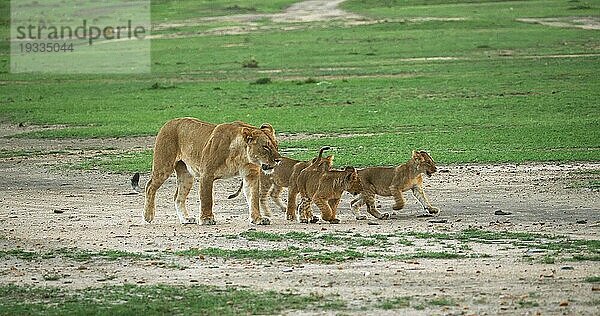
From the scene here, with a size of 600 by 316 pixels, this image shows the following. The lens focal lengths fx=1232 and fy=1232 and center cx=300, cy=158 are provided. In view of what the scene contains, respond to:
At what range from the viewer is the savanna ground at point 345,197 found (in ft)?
32.2

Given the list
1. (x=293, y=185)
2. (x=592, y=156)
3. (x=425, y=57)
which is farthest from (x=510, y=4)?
(x=293, y=185)

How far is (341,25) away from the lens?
63.4 m

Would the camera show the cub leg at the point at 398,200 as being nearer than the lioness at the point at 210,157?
No

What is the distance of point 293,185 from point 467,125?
35.0 ft

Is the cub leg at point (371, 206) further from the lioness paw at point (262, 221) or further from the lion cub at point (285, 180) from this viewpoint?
the lioness paw at point (262, 221)

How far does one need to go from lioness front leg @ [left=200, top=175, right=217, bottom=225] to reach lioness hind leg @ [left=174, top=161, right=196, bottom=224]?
441 mm

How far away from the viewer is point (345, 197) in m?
16.9

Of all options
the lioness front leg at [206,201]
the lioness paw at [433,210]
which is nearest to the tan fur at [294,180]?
the lioness front leg at [206,201]

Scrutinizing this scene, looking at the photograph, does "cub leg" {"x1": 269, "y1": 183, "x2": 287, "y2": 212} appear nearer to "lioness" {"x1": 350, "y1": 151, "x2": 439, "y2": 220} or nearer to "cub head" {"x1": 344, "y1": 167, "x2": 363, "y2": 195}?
"lioness" {"x1": 350, "y1": 151, "x2": 439, "y2": 220}

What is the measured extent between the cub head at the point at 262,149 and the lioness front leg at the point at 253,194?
178mm

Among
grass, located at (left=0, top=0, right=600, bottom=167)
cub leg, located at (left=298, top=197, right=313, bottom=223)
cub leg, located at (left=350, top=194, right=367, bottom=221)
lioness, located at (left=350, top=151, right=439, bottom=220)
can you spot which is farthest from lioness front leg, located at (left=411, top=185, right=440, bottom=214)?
grass, located at (left=0, top=0, right=600, bottom=167)

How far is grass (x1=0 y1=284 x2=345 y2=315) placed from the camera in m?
9.17

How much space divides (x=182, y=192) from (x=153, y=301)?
5466 mm

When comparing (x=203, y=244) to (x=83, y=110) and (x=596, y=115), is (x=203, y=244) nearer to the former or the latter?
(x=596, y=115)
